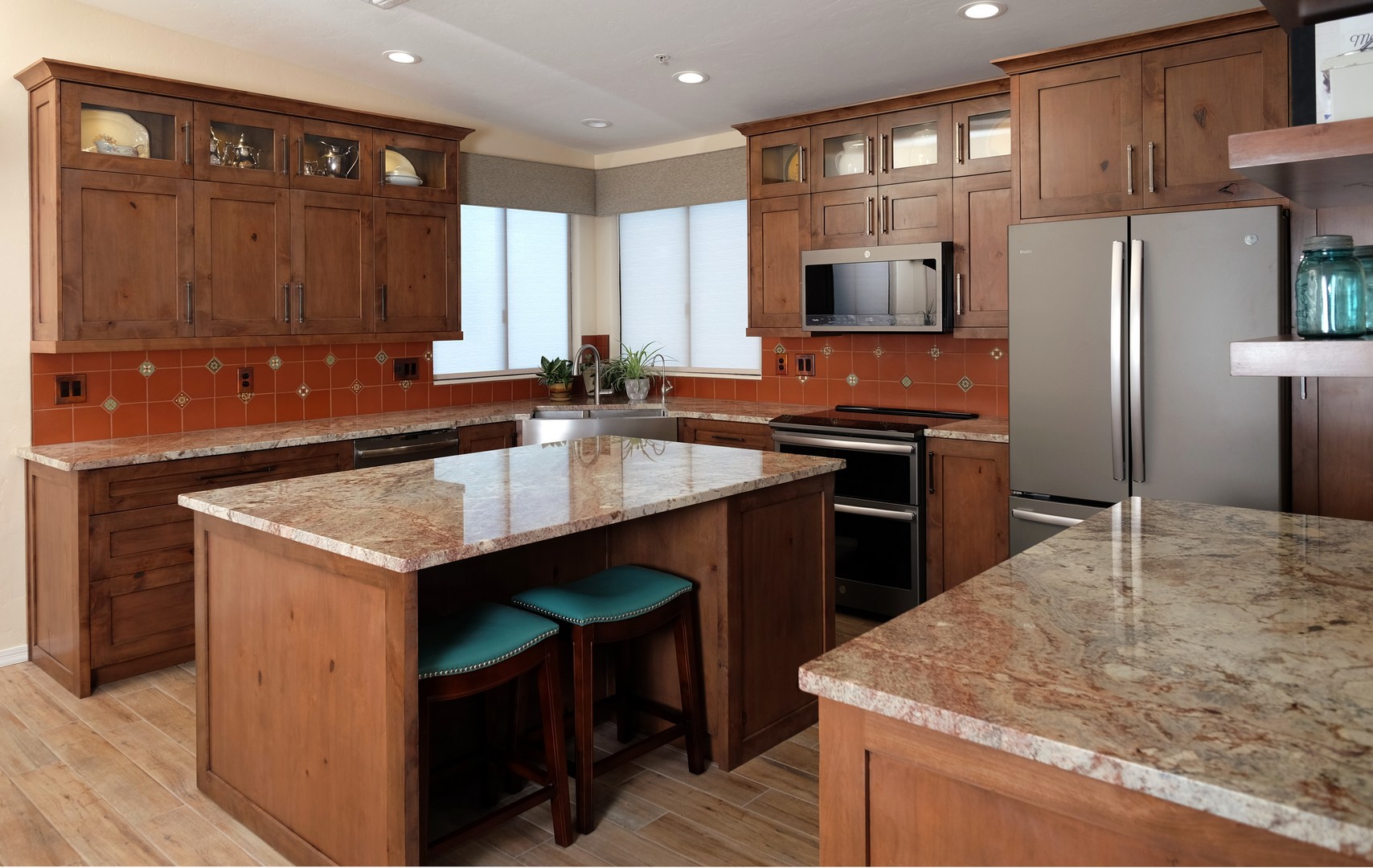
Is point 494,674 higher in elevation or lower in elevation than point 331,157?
lower

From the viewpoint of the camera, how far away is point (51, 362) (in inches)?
152

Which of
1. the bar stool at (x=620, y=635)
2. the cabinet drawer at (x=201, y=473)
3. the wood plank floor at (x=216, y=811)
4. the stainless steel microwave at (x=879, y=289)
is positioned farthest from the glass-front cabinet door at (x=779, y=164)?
the wood plank floor at (x=216, y=811)

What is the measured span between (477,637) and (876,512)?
8.09 ft

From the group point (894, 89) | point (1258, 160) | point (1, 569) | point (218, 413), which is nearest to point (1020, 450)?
point (894, 89)

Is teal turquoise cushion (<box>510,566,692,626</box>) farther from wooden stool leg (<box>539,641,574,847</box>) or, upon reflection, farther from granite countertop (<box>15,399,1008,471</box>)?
granite countertop (<box>15,399,1008,471</box>)

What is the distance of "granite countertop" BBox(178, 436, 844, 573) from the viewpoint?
204cm

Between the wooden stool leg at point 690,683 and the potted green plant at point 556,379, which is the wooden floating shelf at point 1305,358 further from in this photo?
the potted green plant at point 556,379

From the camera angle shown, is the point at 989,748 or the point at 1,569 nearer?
the point at 989,748

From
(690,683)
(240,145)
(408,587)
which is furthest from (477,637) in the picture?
(240,145)

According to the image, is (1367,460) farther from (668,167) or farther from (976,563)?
(668,167)

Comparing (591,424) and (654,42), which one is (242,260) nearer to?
(591,424)

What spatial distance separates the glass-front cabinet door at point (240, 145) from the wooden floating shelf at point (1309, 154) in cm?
396

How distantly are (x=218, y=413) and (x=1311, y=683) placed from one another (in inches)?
175

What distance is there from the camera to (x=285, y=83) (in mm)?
4469
